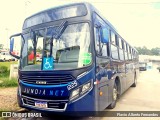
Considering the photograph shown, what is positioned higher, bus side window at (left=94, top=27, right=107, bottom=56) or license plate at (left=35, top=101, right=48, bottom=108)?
bus side window at (left=94, top=27, right=107, bottom=56)

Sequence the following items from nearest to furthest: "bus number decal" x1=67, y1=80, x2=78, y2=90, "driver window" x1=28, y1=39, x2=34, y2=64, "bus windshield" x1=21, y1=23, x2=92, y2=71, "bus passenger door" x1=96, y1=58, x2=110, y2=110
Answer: "bus number decal" x1=67, y1=80, x2=78, y2=90
"bus windshield" x1=21, y1=23, x2=92, y2=71
"bus passenger door" x1=96, y1=58, x2=110, y2=110
"driver window" x1=28, y1=39, x2=34, y2=64

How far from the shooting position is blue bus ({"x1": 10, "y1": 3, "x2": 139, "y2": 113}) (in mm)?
4617

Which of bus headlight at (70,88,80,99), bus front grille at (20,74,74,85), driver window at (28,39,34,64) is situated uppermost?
driver window at (28,39,34,64)

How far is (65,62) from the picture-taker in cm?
495

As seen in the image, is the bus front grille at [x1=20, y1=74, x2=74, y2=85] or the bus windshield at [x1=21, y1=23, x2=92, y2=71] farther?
the bus windshield at [x1=21, y1=23, x2=92, y2=71]

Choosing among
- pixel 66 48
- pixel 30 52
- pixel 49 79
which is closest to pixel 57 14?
pixel 66 48

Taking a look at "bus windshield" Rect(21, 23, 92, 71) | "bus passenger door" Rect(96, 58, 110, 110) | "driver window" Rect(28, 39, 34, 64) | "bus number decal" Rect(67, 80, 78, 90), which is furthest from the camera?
"driver window" Rect(28, 39, 34, 64)

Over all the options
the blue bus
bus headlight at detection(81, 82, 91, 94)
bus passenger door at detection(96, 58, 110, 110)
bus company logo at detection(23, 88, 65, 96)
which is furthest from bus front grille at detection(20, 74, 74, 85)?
bus passenger door at detection(96, 58, 110, 110)

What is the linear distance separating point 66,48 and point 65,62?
359 millimetres

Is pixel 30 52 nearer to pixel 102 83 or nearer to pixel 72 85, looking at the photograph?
pixel 72 85

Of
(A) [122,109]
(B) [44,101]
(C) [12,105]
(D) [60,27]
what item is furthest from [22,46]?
(A) [122,109]

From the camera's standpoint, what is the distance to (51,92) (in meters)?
4.68

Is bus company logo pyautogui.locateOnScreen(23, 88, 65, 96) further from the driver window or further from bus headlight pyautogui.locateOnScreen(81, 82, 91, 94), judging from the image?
the driver window

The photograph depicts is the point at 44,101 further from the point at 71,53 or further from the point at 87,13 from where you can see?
the point at 87,13
